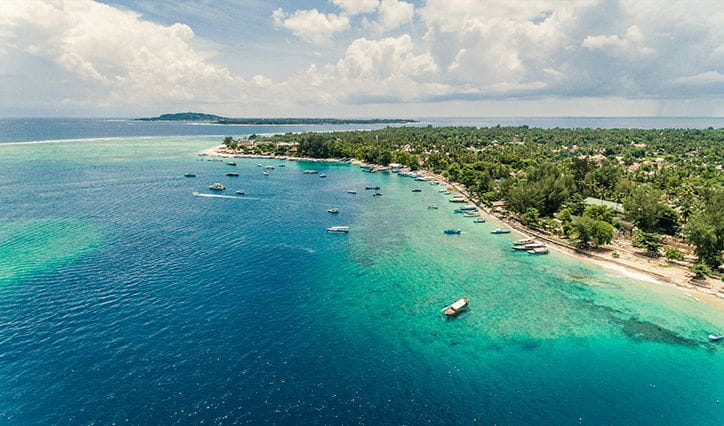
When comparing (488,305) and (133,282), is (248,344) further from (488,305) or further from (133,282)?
(488,305)

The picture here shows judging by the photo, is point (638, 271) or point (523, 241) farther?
point (523, 241)

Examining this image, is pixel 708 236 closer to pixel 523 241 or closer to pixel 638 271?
pixel 638 271

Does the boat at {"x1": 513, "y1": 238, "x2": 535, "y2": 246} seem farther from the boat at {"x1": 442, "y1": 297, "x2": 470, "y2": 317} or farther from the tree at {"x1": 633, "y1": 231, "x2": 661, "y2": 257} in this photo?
the boat at {"x1": 442, "y1": 297, "x2": 470, "y2": 317}

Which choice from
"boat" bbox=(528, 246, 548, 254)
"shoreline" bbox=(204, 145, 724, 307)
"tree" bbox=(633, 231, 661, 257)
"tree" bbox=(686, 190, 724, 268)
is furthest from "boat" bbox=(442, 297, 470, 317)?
"tree" bbox=(633, 231, 661, 257)

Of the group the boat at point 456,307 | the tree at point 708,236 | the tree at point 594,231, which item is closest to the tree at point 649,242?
the tree at point 594,231

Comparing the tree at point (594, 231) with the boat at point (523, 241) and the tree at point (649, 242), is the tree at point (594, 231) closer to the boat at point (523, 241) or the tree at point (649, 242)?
the tree at point (649, 242)

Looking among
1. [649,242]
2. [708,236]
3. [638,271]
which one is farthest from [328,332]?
[649,242]
